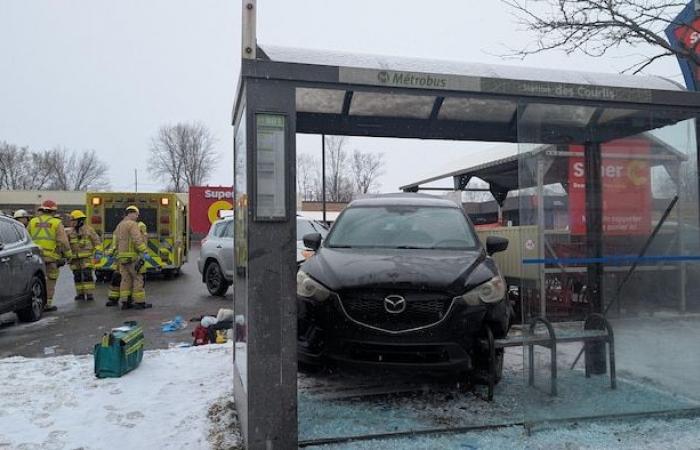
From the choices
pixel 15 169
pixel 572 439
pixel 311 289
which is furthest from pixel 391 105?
pixel 15 169

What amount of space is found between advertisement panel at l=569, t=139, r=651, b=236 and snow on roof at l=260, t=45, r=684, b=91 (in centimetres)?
52

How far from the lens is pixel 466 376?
5.00 metres

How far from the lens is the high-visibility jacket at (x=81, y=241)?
1187 cm

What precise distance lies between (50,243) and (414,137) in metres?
8.29

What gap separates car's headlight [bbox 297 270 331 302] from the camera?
184 inches

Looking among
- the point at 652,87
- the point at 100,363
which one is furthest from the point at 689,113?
the point at 100,363

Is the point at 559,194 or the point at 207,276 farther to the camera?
the point at 207,276

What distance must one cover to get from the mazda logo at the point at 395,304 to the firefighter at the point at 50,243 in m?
8.63

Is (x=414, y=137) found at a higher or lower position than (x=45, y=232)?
higher

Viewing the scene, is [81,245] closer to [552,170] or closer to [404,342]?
[404,342]

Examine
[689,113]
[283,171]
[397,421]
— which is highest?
[689,113]

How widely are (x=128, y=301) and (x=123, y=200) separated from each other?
220 inches

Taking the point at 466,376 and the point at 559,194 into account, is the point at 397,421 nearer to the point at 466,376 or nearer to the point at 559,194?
the point at 466,376

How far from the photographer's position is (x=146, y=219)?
1562cm
